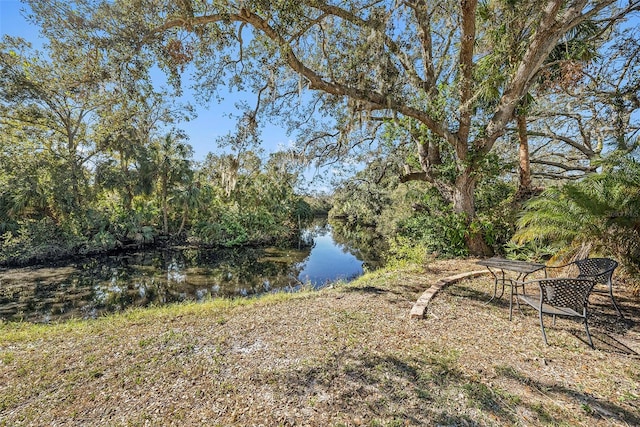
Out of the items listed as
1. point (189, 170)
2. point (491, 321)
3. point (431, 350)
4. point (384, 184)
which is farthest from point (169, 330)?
point (189, 170)

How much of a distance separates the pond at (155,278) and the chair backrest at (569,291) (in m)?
5.02

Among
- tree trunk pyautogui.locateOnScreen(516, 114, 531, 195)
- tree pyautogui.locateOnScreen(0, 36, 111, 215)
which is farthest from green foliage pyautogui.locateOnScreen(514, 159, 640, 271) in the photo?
tree pyautogui.locateOnScreen(0, 36, 111, 215)

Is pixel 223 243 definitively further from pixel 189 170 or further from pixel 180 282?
pixel 180 282

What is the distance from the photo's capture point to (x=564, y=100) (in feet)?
28.5

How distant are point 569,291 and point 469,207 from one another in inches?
175

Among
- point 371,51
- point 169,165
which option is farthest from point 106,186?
point 371,51

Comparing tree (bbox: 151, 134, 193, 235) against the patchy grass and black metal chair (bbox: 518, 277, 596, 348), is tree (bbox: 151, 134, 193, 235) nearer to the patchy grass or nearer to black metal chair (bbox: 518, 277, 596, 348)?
the patchy grass

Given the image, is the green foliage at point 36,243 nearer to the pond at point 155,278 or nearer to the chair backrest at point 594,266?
the pond at point 155,278

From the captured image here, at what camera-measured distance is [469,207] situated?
7.02m

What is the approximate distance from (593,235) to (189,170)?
20573 millimetres

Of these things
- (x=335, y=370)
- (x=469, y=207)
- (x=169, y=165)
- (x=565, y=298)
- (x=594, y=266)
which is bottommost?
(x=335, y=370)

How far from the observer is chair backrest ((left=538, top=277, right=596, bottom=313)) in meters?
2.75

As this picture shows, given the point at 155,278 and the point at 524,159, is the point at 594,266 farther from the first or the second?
the point at 155,278

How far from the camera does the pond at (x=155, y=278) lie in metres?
8.42
